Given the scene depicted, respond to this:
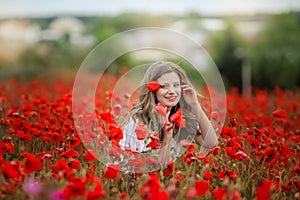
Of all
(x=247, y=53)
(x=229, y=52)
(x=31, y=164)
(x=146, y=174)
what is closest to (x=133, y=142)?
(x=146, y=174)

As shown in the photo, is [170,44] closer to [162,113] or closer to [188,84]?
[188,84]

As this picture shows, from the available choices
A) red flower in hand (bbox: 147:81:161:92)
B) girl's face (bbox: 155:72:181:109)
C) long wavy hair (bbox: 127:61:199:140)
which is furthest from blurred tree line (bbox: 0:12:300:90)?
red flower in hand (bbox: 147:81:161:92)

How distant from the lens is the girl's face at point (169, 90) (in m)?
3.08

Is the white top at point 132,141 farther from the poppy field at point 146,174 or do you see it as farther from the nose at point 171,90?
the nose at point 171,90

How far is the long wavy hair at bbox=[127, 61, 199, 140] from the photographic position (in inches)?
123

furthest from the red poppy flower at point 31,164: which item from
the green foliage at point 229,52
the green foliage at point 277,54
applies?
the green foliage at point 229,52

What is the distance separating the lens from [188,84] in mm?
3189

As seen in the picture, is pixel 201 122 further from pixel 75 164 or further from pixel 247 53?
pixel 247 53

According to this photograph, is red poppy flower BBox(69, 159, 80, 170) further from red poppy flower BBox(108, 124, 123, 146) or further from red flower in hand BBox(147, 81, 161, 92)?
red flower in hand BBox(147, 81, 161, 92)

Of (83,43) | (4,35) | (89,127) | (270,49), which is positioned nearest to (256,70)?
(270,49)

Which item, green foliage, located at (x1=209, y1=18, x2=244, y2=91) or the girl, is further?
green foliage, located at (x1=209, y1=18, x2=244, y2=91)

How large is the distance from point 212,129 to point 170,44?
1.86 ft

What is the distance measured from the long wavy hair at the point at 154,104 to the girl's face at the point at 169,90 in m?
0.03

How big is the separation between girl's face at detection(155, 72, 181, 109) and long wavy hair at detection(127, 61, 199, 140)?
3 cm
